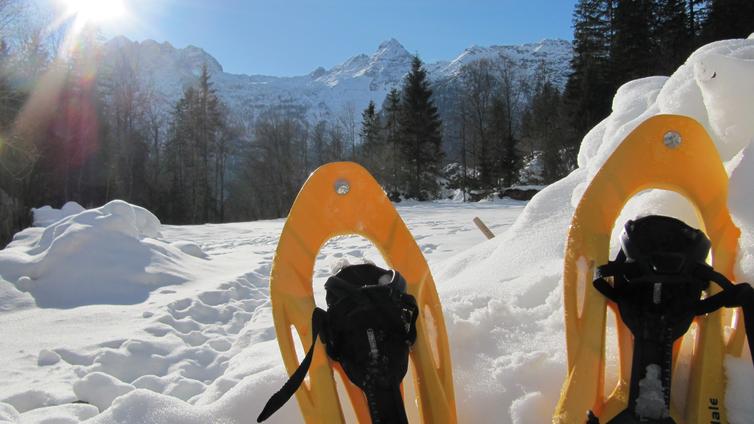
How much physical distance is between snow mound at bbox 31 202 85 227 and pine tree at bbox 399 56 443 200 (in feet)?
53.7

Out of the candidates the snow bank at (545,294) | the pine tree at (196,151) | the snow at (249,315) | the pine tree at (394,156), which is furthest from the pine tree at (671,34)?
the pine tree at (196,151)

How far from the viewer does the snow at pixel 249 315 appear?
1482 millimetres

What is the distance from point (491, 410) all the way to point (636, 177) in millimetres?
988

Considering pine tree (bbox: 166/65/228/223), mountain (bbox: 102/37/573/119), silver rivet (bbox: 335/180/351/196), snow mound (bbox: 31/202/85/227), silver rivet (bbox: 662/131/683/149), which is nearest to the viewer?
silver rivet (bbox: 662/131/683/149)

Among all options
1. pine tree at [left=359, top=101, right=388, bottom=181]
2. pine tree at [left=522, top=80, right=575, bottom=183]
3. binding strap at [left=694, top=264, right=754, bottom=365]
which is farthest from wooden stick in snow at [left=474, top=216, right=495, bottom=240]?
pine tree at [left=359, top=101, right=388, bottom=181]

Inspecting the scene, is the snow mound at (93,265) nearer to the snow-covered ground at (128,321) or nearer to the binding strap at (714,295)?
the snow-covered ground at (128,321)

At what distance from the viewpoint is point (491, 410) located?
1.42 meters

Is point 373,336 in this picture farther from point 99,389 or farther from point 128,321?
point 128,321

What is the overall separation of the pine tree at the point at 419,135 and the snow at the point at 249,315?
20611 mm

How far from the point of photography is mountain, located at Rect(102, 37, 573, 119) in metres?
76.9

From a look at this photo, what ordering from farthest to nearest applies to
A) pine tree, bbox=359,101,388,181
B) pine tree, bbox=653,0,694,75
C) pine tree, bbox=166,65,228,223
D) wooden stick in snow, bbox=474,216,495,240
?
pine tree, bbox=166,65,228,223
pine tree, bbox=359,101,388,181
pine tree, bbox=653,0,694,75
wooden stick in snow, bbox=474,216,495,240

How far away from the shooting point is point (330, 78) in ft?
409

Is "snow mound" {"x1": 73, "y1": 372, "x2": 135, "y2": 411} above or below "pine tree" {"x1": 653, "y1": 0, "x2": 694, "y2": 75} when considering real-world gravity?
below

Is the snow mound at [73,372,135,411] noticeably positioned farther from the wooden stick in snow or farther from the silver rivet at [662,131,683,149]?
the wooden stick in snow
